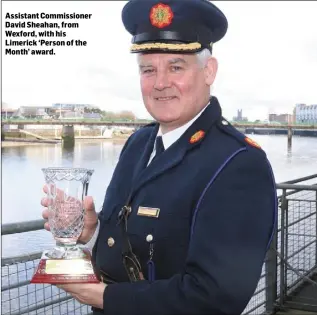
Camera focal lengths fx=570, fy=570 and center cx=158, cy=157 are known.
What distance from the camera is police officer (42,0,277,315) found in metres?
1.01

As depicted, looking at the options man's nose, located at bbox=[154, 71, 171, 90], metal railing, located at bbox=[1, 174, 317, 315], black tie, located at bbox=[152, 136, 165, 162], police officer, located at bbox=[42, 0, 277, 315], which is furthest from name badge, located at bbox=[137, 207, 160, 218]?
metal railing, located at bbox=[1, 174, 317, 315]

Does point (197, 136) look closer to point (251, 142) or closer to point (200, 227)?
point (251, 142)

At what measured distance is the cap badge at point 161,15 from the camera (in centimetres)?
117

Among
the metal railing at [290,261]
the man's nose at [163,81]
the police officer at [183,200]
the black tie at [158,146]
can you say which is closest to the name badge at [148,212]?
the police officer at [183,200]

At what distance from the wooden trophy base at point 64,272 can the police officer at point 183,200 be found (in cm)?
2

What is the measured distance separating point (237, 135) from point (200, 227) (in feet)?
0.72

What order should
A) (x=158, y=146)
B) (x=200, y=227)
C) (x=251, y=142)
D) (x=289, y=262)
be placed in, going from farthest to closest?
(x=289, y=262) < (x=158, y=146) < (x=251, y=142) < (x=200, y=227)

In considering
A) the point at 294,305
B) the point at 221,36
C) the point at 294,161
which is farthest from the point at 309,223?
the point at 221,36

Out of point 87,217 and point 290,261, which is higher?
point 87,217

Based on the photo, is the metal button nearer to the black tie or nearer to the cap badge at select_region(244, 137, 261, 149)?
the black tie

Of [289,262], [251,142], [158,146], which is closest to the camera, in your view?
[251,142]

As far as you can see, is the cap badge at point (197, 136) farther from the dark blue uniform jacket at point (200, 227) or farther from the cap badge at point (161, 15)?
the cap badge at point (161, 15)

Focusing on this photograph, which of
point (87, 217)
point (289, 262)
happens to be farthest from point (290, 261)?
point (87, 217)

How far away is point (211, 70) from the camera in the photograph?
3.88 feet
